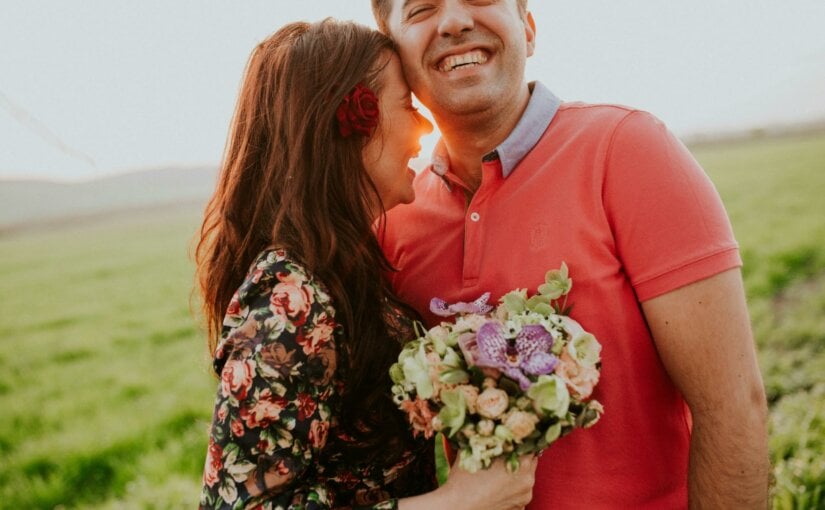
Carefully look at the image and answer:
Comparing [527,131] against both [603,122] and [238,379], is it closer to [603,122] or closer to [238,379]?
[603,122]

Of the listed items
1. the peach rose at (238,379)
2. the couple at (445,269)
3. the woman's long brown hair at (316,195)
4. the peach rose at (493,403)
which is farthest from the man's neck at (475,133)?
the peach rose at (238,379)

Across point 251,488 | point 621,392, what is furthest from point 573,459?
point 251,488

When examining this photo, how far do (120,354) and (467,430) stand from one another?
953cm

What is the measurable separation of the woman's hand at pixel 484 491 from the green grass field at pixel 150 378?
2.45 metres

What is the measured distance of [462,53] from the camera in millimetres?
2738

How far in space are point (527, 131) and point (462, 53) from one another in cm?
47

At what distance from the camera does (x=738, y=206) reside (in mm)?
15680

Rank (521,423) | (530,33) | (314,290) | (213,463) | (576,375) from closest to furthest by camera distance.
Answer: (521,423) < (576,375) < (213,463) < (314,290) < (530,33)

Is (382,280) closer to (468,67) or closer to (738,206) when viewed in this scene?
(468,67)

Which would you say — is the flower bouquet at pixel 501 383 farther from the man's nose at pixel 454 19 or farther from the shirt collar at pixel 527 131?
the man's nose at pixel 454 19

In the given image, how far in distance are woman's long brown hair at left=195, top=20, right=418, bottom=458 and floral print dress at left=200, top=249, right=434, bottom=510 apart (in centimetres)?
12

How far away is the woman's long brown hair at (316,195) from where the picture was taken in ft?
7.66

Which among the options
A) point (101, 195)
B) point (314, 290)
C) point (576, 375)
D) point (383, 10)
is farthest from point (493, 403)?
point (101, 195)

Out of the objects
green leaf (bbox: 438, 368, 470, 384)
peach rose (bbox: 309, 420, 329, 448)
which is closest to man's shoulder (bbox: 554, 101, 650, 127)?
green leaf (bbox: 438, 368, 470, 384)
